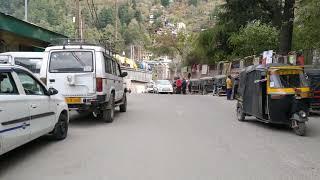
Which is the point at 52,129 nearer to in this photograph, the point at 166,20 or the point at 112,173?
the point at 112,173

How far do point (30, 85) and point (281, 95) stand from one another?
6940mm

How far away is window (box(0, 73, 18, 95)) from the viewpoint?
315 inches

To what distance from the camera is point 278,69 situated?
13094 millimetres

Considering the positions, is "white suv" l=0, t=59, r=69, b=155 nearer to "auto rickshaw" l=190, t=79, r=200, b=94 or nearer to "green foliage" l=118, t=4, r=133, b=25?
"auto rickshaw" l=190, t=79, r=200, b=94

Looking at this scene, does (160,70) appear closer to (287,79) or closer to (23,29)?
(23,29)

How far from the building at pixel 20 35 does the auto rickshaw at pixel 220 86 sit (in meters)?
16.4

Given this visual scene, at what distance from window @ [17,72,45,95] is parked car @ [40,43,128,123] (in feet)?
11.5

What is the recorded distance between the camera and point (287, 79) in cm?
1311

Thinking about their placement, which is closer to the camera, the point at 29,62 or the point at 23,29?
the point at 29,62

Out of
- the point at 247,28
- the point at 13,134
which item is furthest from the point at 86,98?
the point at 247,28

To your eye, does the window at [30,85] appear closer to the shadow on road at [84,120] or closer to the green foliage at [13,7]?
the shadow on road at [84,120]

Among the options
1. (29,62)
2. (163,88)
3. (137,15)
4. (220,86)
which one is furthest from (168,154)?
(137,15)

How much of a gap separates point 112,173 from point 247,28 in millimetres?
30388

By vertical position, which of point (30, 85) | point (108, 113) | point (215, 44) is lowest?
point (108, 113)
